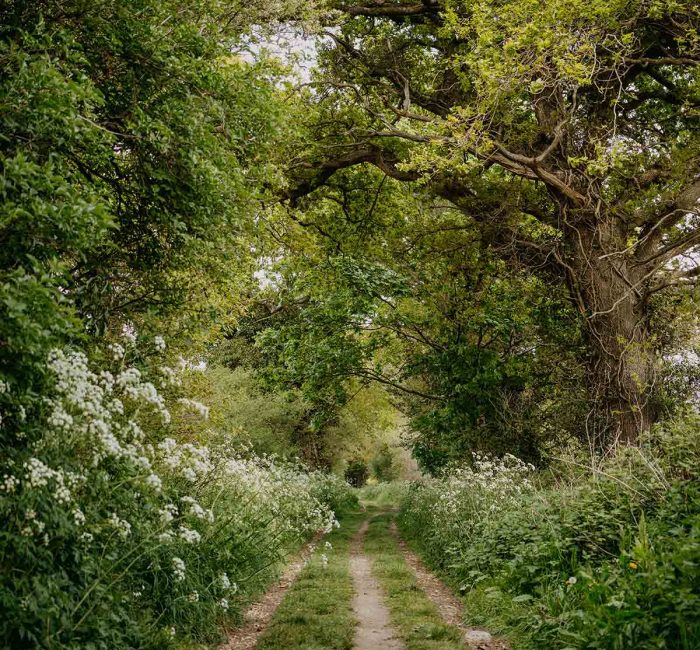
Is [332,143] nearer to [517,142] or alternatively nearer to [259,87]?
[517,142]

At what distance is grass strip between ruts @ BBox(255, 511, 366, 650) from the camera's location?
705cm

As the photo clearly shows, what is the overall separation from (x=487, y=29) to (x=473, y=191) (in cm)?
448

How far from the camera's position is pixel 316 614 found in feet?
27.6

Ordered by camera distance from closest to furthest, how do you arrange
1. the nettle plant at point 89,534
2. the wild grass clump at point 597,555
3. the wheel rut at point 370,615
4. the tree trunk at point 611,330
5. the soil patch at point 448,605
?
the nettle plant at point 89,534, the wild grass clump at point 597,555, the soil patch at point 448,605, the wheel rut at point 370,615, the tree trunk at point 611,330

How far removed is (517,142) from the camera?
43.7 feet

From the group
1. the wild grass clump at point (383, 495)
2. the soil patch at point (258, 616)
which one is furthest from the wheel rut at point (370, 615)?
the wild grass clump at point (383, 495)

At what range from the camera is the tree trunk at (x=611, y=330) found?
11586 mm

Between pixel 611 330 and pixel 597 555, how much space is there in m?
6.18

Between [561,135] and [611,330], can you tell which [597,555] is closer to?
[611,330]

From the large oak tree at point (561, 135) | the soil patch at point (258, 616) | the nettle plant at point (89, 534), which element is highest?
the large oak tree at point (561, 135)

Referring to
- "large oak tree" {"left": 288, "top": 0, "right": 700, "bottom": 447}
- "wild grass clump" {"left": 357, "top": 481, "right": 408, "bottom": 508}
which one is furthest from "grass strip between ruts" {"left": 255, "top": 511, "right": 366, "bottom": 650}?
"wild grass clump" {"left": 357, "top": 481, "right": 408, "bottom": 508}

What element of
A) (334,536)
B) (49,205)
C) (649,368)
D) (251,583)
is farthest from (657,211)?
(334,536)

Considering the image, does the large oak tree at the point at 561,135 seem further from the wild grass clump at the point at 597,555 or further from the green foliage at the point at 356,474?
the green foliage at the point at 356,474

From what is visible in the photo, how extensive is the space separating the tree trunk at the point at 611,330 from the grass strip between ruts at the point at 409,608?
14.8 feet
